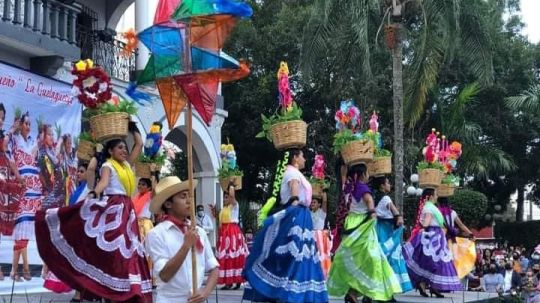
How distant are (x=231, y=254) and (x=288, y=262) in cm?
458

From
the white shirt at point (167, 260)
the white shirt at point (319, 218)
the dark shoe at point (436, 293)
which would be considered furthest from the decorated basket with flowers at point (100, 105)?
the dark shoe at point (436, 293)

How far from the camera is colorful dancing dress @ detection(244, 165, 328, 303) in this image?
312 inches

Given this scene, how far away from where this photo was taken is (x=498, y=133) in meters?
32.2

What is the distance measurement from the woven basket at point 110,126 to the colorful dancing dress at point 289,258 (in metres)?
1.62

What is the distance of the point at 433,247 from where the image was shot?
11.2 m

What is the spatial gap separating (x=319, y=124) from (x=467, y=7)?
394 inches

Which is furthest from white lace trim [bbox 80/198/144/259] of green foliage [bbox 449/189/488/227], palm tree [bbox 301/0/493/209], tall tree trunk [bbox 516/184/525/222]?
tall tree trunk [bbox 516/184/525/222]

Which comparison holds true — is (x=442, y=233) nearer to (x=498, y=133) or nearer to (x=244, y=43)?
(x=244, y=43)

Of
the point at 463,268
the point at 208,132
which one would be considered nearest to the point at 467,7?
the point at 208,132

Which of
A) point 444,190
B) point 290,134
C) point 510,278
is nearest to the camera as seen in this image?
point 290,134

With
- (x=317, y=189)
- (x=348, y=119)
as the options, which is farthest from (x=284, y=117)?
(x=317, y=189)

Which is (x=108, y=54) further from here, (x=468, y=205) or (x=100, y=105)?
(x=468, y=205)

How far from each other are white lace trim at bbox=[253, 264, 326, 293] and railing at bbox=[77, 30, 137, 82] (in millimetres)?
9082

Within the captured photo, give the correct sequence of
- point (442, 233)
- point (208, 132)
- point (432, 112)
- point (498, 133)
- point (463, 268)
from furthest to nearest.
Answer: point (498, 133) < point (432, 112) < point (208, 132) < point (463, 268) < point (442, 233)
